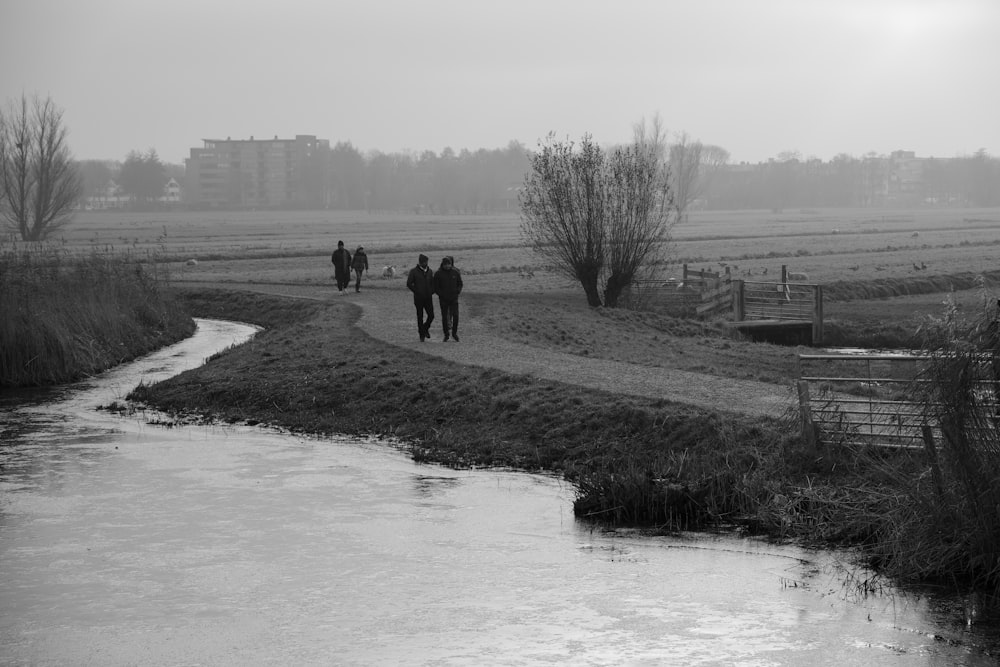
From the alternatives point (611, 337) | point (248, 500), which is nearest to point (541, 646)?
point (248, 500)

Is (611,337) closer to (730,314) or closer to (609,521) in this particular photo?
(730,314)

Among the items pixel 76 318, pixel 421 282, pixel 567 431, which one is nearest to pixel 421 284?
pixel 421 282

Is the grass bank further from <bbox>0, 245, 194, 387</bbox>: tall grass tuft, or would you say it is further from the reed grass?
<bbox>0, 245, 194, 387</bbox>: tall grass tuft

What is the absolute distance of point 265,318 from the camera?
4041 centimetres

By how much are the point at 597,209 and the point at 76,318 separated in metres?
16.2

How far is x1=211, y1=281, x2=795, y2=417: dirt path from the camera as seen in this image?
19.8 meters

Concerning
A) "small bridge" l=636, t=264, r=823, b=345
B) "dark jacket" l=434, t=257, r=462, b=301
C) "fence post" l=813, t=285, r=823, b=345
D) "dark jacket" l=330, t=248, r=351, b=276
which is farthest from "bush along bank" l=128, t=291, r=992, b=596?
"fence post" l=813, t=285, r=823, b=345

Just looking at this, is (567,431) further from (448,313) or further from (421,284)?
(448,313)

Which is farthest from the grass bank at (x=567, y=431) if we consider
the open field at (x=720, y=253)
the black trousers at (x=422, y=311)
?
the open field at (x=720, y=253)

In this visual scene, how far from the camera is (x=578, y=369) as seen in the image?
79.1 feet

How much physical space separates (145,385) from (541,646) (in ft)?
56.9

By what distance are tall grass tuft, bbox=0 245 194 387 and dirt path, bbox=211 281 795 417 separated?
6226mm

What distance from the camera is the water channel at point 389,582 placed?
11.1 meters

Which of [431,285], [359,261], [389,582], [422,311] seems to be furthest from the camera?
[359,261]
